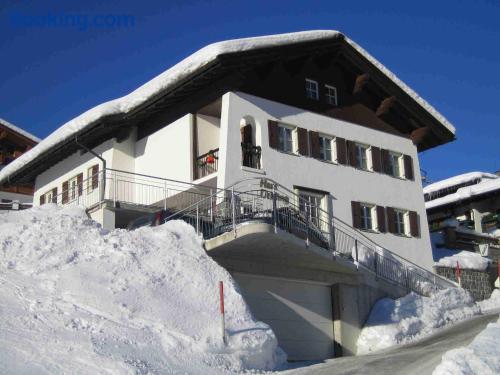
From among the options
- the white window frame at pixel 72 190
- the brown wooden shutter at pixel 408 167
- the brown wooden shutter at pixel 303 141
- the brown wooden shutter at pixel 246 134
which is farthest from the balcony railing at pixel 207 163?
the brown wooden shutter at pixel 408 167

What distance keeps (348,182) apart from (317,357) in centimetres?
761

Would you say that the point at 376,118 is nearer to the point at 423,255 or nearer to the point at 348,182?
the point at 348,182

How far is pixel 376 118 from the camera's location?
2905 centimetres

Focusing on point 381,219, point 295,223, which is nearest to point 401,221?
point 381,219

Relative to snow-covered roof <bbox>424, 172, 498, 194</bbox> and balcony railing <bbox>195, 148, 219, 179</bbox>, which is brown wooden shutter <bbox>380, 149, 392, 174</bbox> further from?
snow-covered roof <bbox>424, 172, 498, 194</bbox>

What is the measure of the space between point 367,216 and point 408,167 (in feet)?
11.5

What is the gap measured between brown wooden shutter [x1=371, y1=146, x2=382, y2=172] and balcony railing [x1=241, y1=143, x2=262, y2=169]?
19.3 ft

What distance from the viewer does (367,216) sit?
27.0m

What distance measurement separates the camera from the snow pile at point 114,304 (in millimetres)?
12836

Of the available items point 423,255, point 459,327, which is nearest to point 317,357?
point 459,327

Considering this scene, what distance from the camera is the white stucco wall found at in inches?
909

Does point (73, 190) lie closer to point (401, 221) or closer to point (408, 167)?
point (401, 221)

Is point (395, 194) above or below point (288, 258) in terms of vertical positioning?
above

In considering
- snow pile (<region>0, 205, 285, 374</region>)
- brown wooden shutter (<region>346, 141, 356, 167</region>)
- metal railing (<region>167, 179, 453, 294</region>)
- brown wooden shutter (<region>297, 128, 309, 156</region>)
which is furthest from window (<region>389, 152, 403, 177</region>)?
snow pile (<region>0, 205, 285, 374</region>)
